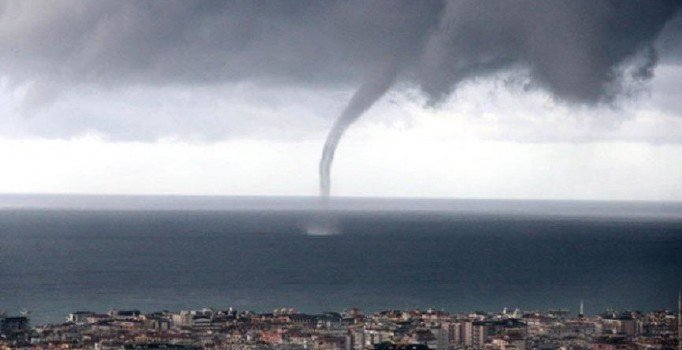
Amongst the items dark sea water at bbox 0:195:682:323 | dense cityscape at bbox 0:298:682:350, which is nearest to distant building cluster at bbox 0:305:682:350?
dense cityscape at bbox 0:298:682:350

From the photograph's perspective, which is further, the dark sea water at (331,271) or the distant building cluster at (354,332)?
the dark sea water at (331,271)

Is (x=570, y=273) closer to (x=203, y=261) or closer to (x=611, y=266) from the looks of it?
(x=611, y=266)

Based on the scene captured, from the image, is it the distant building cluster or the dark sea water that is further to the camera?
the dark sea water

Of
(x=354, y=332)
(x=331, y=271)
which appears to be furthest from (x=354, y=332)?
(x=331, y=271)

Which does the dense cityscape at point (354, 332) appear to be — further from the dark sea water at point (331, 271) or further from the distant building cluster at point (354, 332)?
the dark sea water at point (331, 271)

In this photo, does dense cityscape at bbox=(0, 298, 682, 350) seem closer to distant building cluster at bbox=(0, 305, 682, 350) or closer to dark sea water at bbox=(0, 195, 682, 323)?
distant building cluster at bbox=(0, 305, 682, 350)

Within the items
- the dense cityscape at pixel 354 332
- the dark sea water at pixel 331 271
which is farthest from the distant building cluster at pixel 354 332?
the dark sea water at pixel 331 271

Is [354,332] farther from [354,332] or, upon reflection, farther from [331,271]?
[331,271]
